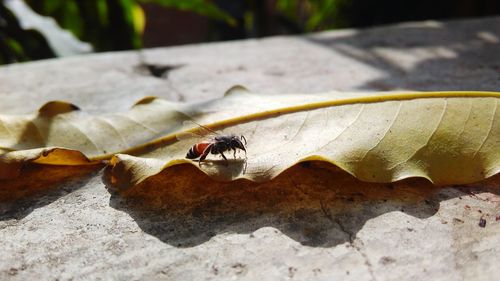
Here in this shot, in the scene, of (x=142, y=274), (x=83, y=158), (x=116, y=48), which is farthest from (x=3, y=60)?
(x=142, y=274)

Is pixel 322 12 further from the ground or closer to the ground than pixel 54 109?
closer to the ground

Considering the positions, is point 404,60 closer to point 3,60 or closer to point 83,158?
point 83,158

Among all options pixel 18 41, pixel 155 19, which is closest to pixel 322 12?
pixel 155 19

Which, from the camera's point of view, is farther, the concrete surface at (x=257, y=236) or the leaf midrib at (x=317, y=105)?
the leaf midrib at (x=317, y=105)

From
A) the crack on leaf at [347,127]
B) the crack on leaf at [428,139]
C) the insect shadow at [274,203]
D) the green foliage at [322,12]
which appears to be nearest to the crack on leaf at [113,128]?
the insect shadow at [274,203]

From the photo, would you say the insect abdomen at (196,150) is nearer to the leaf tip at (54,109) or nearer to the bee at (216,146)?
the bee at (216,146)

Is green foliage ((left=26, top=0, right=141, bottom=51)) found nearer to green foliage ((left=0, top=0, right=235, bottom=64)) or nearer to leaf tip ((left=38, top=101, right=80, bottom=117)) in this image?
green foliage ((left=0, top=0, right=235, bottom=64))

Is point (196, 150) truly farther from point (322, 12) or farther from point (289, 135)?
point (322, 12)
